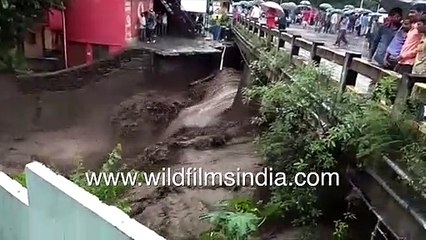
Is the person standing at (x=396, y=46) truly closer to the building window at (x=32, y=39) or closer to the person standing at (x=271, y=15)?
the person standing at (x=271, y=15)

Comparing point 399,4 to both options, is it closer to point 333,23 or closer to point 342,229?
point 342,229

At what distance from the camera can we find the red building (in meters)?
20.5

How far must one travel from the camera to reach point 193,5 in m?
28.0

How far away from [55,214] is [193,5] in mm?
27072

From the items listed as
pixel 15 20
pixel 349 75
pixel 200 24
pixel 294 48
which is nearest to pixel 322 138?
pixel 349 75

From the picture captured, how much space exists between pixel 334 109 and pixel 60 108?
13678 mm

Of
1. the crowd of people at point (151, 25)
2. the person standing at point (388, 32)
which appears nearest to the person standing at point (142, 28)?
the crowd of people at point (151, 25)

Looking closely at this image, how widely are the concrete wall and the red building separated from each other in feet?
61.1

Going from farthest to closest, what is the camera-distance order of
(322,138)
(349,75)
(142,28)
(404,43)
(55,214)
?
(142,28)
(404,43)
(349,75)
(322,138)
(55,214)

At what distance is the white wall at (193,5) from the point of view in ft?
91.9

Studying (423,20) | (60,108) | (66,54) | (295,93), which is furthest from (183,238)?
(66,54)

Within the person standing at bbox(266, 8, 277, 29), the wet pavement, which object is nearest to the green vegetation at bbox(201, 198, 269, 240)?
the wet pavement

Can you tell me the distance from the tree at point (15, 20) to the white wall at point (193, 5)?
36.6 ft

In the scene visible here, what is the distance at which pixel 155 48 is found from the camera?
67.6 ft
